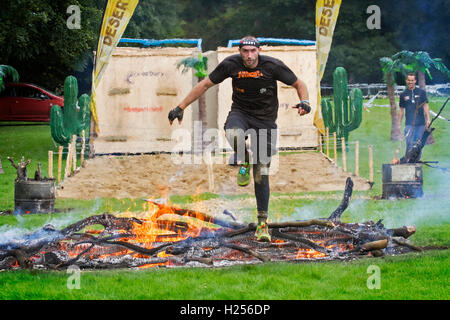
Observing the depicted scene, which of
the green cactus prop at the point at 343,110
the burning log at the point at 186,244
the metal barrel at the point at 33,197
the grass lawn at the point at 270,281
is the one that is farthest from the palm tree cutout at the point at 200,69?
the burning log at the point at 186,244

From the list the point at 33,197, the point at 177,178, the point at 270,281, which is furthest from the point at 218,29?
the point at 270,281

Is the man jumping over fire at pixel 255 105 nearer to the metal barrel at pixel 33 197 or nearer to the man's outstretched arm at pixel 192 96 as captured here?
the man's outstretched arm at pixel 192 96

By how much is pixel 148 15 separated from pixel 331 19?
82.0 ft

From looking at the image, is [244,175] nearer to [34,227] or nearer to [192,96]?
[192,96]

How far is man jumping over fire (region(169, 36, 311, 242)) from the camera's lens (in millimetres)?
8031

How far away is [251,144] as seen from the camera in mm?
8203

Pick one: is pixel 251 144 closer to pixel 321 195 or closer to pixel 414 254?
pixel 414 254

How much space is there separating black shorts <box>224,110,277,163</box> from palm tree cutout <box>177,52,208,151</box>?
11.8m

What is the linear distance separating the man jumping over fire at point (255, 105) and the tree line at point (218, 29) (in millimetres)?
15932

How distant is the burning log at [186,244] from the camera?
748 cm

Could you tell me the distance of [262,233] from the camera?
809cm

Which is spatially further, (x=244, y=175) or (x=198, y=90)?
(x=198, y=90)

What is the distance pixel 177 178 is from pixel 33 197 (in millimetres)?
5377

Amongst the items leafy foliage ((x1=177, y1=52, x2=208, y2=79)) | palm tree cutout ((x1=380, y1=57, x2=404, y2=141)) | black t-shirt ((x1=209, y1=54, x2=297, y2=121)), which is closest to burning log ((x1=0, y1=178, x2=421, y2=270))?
black t-shirt ((x1=209, y1=54, x2=297, y2=121))
